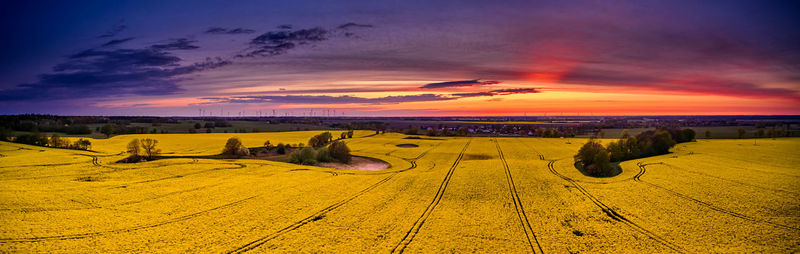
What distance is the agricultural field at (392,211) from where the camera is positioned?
14961mm

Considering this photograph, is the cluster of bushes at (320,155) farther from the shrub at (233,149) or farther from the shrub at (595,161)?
the shrub at (595,161)

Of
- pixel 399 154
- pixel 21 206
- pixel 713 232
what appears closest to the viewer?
pixel 713 232

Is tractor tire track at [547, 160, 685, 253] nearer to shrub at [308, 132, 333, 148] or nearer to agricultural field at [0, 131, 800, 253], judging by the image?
agricultural field at [0, 131, 800, 253]

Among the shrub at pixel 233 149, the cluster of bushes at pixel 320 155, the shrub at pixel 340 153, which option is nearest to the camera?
the cluster of bushes at pixel 320 155

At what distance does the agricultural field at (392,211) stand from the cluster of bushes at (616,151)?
4.80m

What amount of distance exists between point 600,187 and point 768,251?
13555 millimetres

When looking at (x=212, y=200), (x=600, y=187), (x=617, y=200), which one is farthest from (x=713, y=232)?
(x=212, y=200)

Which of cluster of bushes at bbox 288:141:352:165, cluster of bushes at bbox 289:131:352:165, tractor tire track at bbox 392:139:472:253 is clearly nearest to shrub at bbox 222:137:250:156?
cluster of bushes at bbox 289:131:352:165

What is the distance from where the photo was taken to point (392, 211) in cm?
2062

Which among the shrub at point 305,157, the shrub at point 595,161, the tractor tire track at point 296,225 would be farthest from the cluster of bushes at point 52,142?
the shrub at point 595,161

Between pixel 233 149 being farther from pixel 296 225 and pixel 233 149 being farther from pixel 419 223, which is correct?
pixel 419 223

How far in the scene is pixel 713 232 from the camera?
16.5m

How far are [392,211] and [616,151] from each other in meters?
45.7

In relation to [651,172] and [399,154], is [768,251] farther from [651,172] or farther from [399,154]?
[399,154]
